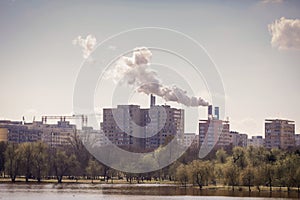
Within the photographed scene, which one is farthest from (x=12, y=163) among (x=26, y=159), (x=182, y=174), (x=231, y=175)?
(x=231, y=175)

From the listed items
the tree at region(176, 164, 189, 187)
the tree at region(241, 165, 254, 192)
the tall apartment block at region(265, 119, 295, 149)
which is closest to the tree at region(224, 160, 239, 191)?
the tree at region(241, 165, 254, 192)

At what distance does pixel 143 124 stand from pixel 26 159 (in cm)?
7760

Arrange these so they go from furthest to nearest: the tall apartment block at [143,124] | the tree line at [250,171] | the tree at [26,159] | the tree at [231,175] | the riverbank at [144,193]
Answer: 1. the tall apartment block at [143,124]
2. the tree at [26,159]
3. the tree at [231,175]
4. the tree line at [250,171]
5. the riverbank at [144,193]

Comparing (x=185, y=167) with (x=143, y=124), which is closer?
(x=185, y=167)

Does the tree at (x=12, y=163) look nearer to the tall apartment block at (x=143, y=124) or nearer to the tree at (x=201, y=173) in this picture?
the tree at (x=201, y=173)

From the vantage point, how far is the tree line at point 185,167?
85.2m

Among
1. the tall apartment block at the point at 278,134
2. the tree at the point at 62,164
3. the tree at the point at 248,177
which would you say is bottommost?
the tree at the point at 248,177

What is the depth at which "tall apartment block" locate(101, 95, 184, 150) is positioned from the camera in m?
182

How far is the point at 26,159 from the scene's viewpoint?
111438 millimetres

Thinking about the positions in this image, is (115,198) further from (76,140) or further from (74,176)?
(76,140)

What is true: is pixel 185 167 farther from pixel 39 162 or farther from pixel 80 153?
pixel 80 153

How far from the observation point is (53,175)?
117m

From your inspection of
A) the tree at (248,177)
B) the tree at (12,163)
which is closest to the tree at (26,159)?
the tree at (12,163)

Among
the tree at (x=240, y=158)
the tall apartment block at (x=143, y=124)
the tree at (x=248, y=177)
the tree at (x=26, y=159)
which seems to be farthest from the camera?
the tall apartment block at (x=143, y=124)
